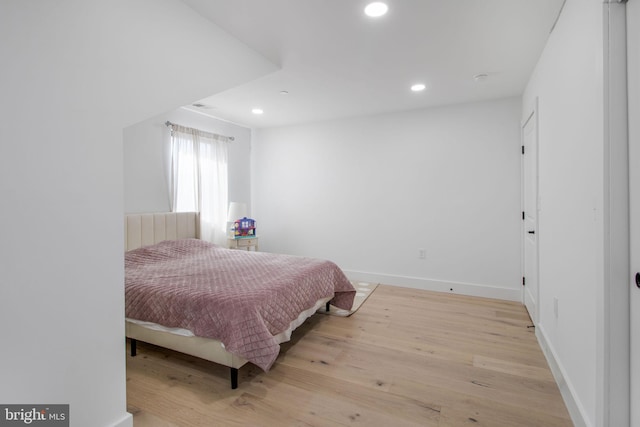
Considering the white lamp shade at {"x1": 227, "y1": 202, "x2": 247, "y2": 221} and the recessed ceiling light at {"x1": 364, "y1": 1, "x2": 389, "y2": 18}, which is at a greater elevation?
the recessed ceiling light at {"x1": 364, "y1": 1, "x2": 389, "y2": 18}

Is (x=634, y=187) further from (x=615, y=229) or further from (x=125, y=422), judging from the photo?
(x=125, y=422)

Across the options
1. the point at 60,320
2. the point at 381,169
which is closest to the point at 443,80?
the point at 381,169

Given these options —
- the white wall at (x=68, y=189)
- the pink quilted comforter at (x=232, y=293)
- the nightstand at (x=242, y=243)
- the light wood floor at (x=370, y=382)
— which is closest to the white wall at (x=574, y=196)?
the light wood floor at (x=370, y=382)

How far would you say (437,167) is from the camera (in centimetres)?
394

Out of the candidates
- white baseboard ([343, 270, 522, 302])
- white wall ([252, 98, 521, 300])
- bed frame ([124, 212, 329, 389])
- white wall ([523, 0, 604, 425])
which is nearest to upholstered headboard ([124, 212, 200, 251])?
bed frame ([124, 212, 329, 389])

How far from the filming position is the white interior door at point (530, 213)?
2641mm

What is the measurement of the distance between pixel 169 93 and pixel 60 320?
1.29 meters

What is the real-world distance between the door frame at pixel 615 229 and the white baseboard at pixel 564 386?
0.34 m

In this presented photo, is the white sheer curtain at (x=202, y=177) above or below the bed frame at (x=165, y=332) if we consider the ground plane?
above

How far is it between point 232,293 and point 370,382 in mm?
1127

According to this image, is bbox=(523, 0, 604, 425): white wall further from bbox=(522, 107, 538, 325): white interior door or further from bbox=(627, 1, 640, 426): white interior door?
bbox=(522, 107, 538, 325): white interior door

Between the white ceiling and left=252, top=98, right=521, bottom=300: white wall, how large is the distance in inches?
17.7

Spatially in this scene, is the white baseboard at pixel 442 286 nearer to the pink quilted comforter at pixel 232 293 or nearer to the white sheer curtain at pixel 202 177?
the pink quilted comforter at pixel 232 293

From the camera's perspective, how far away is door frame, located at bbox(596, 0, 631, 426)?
1.20 m
